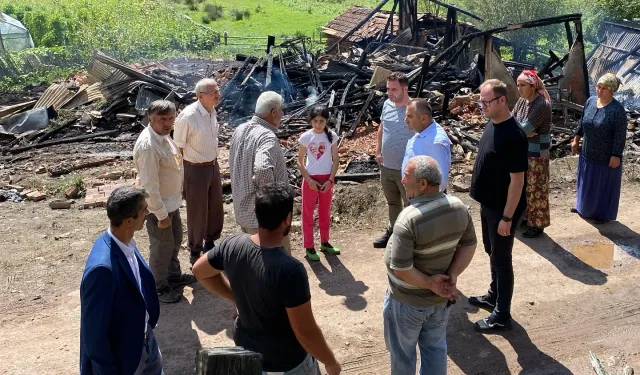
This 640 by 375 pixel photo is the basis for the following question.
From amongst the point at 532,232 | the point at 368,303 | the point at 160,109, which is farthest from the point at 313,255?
the point at 532,232

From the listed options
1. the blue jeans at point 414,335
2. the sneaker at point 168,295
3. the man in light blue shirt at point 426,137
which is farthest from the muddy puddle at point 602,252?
the sneaker at point 168,295

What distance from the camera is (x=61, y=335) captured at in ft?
16.8

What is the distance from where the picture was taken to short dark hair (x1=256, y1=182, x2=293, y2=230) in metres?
3.05

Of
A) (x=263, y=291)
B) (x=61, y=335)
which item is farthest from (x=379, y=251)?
(x=263, y=291)

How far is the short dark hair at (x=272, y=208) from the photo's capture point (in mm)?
3055

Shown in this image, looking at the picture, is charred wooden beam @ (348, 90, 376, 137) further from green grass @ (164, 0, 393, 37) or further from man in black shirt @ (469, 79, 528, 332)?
green grass @ (164, 0, 393, 37)

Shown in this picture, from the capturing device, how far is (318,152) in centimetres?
632

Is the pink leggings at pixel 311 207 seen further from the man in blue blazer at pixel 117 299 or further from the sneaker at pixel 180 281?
the man in blue blazer at pixel 117 299

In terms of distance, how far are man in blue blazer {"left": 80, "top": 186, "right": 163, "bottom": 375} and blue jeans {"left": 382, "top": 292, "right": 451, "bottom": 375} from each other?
61.3 inches

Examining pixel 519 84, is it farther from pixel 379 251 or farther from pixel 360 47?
pixel 360 47

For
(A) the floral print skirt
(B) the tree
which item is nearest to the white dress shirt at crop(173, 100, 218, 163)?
(A) the floral print skirt

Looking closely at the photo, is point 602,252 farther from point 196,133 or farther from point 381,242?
point 196,133

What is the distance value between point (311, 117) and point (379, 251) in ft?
5.52

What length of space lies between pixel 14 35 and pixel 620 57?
23.9 m
